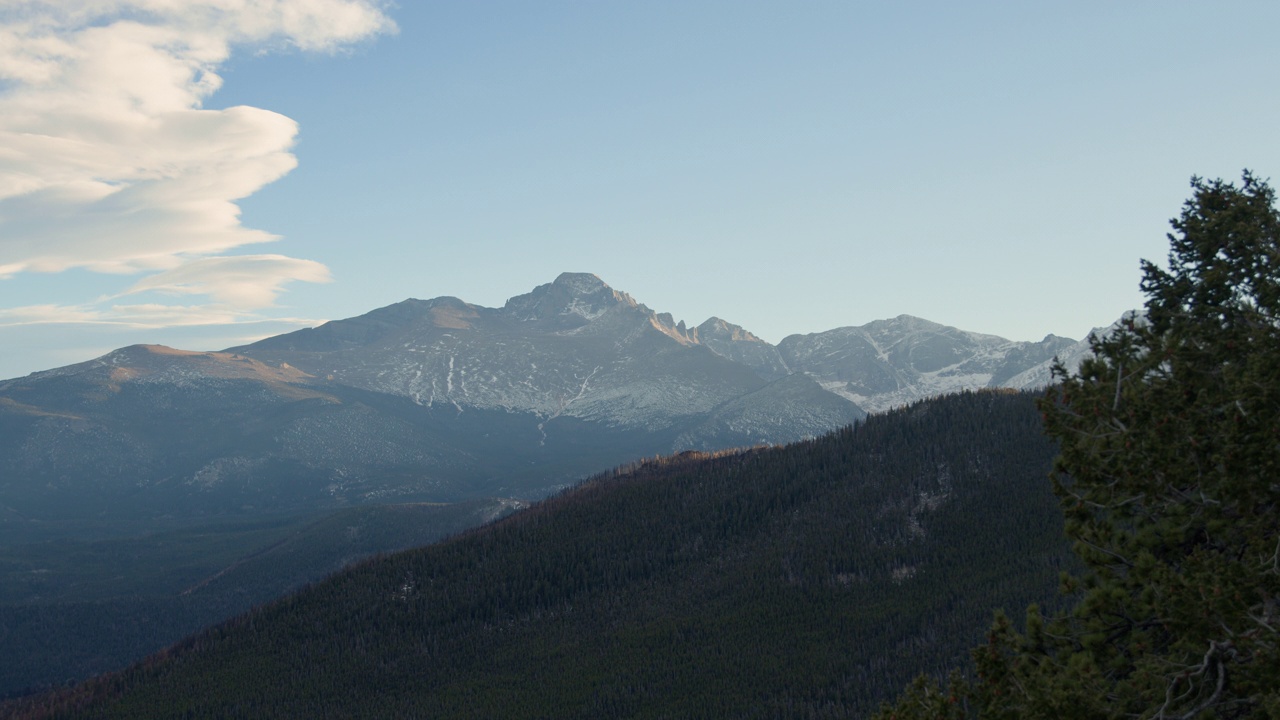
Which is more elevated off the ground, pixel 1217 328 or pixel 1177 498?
pixel 1217 328

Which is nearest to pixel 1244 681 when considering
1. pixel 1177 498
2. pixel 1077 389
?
pixel 1177 498

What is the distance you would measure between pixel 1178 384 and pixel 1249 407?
3.19m

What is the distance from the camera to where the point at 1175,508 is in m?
30.2

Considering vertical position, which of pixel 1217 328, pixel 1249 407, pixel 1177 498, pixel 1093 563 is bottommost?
pixel 1093 563

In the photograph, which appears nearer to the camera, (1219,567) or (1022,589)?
(1219,567)

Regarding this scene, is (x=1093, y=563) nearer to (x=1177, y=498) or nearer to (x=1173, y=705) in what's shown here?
(x=1177, y=498)

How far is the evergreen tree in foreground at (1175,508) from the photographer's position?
1072 inches

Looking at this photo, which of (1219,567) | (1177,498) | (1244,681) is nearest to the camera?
(1244,681)

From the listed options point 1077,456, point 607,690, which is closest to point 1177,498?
point 1077,456

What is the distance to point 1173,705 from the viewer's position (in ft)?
90.6

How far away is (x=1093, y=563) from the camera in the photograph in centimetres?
3241

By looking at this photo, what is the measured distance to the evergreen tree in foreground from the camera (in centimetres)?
2723

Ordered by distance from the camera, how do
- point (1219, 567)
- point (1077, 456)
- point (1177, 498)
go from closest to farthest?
1. point (1219, 567)
2. point (1177, 498)
3. point (1077, 456)

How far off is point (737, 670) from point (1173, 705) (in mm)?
167950
